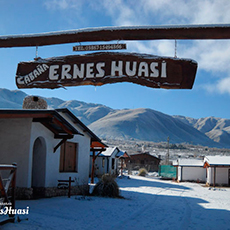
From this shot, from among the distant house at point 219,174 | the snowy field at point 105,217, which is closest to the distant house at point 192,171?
the distant house at point 219,174

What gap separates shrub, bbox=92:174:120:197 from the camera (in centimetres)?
1470

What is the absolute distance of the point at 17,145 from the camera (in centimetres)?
1125

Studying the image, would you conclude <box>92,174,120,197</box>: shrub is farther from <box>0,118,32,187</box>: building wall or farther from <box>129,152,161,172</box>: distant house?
<box>129,152,161,172</box>: distant house

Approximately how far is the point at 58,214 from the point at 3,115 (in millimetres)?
3474

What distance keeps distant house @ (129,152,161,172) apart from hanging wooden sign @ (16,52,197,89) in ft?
162

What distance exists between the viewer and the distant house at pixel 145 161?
5328 cm

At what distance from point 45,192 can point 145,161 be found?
42014 mm

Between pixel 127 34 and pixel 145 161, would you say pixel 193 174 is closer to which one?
pixel 145 161

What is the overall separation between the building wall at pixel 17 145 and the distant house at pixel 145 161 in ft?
141

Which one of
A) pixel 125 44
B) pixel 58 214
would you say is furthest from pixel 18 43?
pixel 58 214

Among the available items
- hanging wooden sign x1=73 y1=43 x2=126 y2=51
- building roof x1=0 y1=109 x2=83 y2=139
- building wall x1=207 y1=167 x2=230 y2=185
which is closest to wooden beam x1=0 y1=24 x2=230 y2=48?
hanging wooden sign x1=73 y1=43 x2=126 y2=51

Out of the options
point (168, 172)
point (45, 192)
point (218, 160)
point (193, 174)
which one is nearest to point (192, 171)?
point (193, 174)

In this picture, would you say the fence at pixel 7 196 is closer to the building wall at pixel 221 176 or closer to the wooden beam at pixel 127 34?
the wooden beam at pixel 127 34

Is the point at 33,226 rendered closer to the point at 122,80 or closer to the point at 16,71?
the point at 16,71
